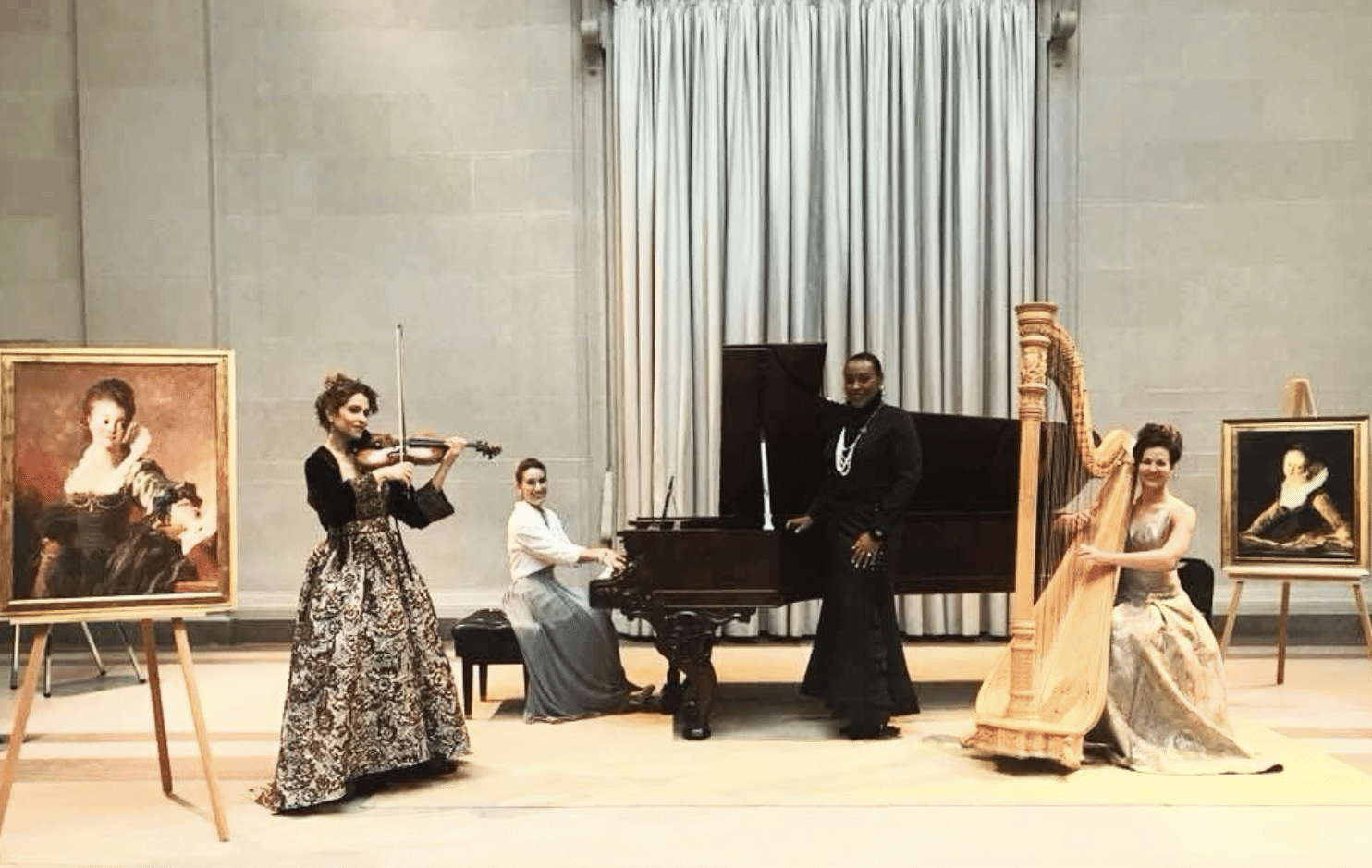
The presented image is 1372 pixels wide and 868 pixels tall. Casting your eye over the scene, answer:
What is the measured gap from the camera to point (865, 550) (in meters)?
5.10

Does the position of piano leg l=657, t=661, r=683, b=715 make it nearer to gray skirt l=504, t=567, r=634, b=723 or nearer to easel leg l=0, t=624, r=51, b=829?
gray skirt l=504, t=567, r=634, b=723

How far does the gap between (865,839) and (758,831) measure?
0.36 m

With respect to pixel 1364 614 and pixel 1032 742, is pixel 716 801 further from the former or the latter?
pixel 1364 614

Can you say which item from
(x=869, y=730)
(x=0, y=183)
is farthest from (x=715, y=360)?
(x=0, y=183)

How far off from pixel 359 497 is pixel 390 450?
21 centimetres

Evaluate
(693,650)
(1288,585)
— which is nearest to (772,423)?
(693,650)

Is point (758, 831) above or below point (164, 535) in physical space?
below

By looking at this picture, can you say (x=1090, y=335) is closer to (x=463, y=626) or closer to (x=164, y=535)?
(x=463, y=626)

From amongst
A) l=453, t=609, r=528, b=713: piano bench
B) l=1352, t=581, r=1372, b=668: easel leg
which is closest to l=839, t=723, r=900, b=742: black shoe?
l=453, t=609, r=528, b=713: piano bench

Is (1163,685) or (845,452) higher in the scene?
(845,452)

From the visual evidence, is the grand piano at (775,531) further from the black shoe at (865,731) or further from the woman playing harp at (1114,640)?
the woman playing harp at (1114,640)

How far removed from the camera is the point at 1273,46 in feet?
25.0

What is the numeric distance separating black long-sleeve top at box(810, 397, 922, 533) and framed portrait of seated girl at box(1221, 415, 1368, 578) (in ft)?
7.35

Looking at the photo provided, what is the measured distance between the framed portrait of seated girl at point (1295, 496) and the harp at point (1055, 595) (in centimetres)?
198
